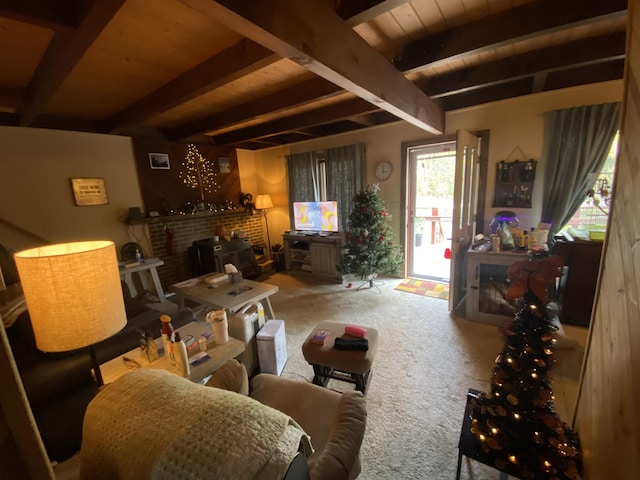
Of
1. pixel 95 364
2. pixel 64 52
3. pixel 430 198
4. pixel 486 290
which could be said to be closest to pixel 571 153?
pixel 486 290

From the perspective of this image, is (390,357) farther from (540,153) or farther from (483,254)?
(540,153)

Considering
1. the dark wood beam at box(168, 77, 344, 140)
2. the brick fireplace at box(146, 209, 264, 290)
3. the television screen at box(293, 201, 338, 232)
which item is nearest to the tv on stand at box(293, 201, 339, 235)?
the television screen at box(293, 201, 338, 232)

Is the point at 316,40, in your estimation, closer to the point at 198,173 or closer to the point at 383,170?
the point at 383,170

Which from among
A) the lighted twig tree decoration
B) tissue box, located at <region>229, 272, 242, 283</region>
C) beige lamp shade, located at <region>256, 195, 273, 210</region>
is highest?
the lighted twig tree decoration

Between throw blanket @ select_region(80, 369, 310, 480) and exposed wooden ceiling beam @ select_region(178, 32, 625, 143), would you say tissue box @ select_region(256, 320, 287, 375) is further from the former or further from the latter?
exposed wooden ceiling beam @ select_region(178, 32, 625, 143)

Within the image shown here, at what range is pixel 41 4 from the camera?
4.10ft

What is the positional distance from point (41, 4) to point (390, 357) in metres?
3.01

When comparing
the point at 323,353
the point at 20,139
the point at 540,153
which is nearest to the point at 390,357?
the point at 323,353

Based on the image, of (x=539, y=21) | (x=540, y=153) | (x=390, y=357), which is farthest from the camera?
(x=540, y=153)

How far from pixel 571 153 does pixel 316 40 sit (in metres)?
2.86

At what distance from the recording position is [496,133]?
299 centimetres

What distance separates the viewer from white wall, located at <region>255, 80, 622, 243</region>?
2.59 metres

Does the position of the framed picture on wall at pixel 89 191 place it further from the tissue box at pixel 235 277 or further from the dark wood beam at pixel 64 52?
the tissue box at pixel 235 277

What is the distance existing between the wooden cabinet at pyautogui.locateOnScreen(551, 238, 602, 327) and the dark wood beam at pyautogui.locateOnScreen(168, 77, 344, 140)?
2.50 m
